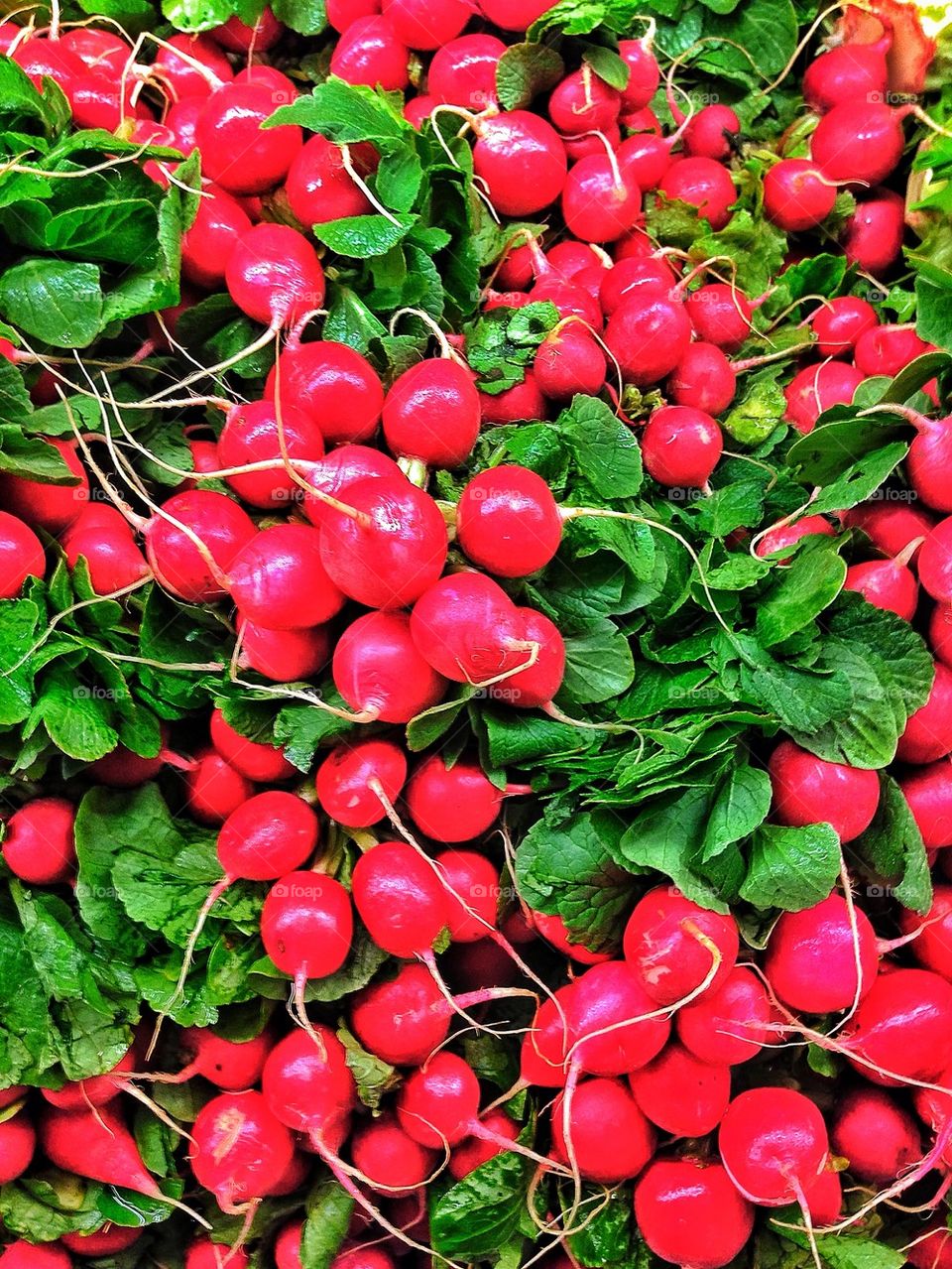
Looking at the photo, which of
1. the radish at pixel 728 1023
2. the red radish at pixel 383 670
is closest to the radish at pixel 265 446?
the red radish at pixel 383 670

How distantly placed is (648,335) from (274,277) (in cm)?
57

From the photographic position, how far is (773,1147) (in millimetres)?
1120

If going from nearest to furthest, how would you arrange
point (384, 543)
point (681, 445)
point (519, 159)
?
point (384, 543)
point (681, 445)
point (519, 159)

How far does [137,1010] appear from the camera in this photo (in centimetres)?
131

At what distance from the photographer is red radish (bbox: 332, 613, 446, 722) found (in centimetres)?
112

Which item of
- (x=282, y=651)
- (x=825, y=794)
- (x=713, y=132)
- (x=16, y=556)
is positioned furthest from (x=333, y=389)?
(x=713, y=132)

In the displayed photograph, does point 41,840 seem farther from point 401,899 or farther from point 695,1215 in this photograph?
point 695,1215

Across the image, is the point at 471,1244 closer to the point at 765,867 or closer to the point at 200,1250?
the point at 200,1250

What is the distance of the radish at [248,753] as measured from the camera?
1.30 m

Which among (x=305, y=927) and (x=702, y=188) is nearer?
(x=305, y=927)

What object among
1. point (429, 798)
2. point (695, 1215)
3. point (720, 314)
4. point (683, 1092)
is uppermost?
point (720, 314)

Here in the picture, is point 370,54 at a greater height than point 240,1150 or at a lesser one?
greater

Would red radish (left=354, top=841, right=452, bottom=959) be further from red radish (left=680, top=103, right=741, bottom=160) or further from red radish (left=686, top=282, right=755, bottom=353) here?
red radish (left=680, top=103, right=741, bottom=160)

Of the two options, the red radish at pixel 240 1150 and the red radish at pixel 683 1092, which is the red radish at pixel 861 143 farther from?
the red radish at pixel 240 1150
